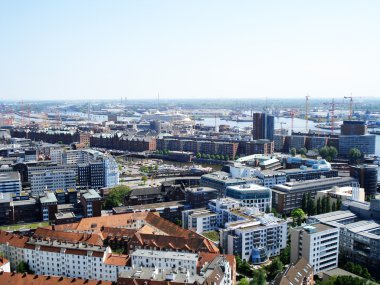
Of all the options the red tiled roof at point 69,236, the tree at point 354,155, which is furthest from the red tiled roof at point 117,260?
the tree at point 354,155

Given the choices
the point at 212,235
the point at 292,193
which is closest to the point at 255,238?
the point at 212,235

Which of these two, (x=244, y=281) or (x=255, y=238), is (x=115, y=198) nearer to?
(x=255, y=238)

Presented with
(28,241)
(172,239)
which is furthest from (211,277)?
(28,241)

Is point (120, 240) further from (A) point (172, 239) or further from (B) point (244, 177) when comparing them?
(B) point (244, 177)

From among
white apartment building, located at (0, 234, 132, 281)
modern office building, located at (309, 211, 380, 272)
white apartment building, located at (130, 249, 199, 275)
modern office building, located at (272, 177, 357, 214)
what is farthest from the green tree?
modern office building, located at (272, 177, 357, 214)

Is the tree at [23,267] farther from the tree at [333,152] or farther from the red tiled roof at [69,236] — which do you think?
the tree at [333,152]

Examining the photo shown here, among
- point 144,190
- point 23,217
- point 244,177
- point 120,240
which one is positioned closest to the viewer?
point 120,240
